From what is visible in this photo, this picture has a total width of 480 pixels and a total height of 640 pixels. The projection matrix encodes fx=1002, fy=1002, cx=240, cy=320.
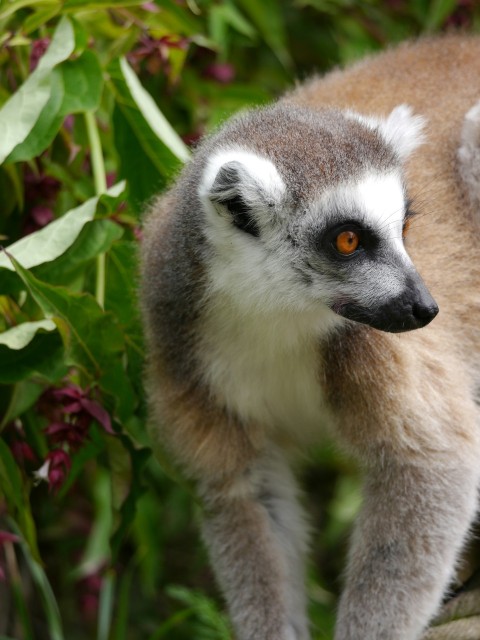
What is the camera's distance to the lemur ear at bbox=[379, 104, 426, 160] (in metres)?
3.45

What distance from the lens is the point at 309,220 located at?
10.3 feet

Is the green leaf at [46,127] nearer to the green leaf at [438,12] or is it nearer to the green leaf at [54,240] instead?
the green leaf at [54,240]

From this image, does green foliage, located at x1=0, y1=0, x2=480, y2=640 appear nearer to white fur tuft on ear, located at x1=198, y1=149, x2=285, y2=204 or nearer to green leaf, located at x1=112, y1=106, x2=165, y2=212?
green leaf, located at x1=112, y1=106, x2=165, y2=212

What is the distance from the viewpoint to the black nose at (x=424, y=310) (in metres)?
2.96

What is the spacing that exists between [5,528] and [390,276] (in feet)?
7.26

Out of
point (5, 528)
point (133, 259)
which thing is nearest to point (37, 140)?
point (133, 259)

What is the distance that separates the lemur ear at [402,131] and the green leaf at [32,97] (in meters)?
1.16

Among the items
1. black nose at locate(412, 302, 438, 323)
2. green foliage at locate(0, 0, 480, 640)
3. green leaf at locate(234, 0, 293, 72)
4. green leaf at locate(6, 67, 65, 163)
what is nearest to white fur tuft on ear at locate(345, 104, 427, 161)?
black nose at locate(412, 302, 438, 323)

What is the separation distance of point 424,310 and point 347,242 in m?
0.35

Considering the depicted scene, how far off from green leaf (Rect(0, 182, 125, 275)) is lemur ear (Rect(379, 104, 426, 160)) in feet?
3.17

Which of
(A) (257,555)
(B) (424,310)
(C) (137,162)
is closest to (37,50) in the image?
(C) (137,162)

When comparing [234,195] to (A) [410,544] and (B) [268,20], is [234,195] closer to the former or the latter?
(A) [410,544]

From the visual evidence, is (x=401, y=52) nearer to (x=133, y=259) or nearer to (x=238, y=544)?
(x=133, y=259)

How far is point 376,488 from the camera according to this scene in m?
3.46
